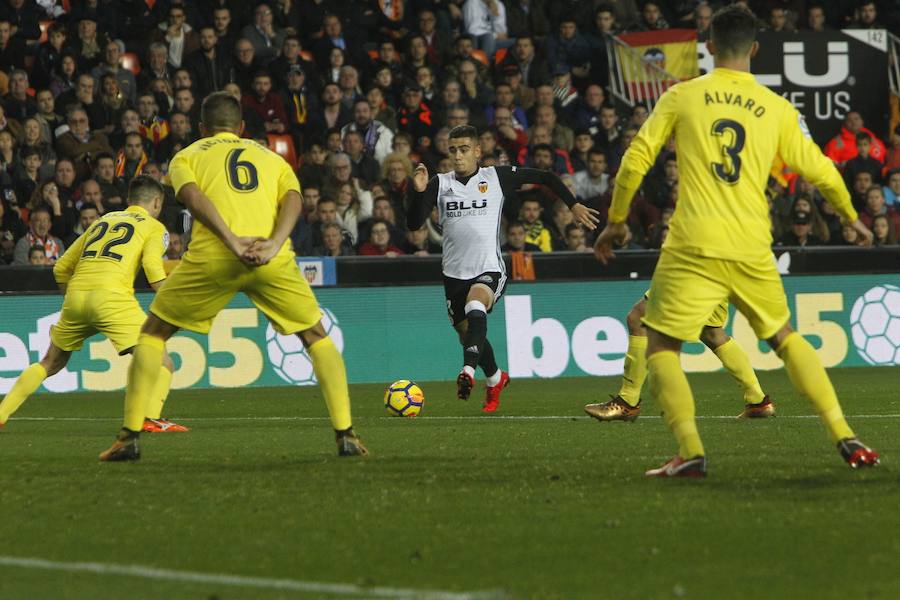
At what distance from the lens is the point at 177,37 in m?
20.4

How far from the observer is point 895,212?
20.6 m

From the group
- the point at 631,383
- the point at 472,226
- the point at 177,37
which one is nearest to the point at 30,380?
the point at 472,226

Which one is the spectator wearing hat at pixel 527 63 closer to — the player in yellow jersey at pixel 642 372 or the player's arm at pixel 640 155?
the player in yellow jersey at pixel 642 372

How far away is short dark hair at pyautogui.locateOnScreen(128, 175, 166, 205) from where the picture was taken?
11.5 meters

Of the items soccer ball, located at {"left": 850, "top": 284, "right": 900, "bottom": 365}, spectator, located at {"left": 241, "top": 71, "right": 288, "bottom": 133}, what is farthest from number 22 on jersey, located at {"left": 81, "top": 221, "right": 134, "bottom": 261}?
soccer ball, located at {"left": 850, "top": 284, "right": 900, "bottom": 365}

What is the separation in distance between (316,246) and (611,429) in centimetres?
857

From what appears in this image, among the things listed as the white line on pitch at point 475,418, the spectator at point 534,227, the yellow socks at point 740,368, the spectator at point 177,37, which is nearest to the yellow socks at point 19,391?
the white line on pitch at point 475,418

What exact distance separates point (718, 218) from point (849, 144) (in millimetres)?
15631

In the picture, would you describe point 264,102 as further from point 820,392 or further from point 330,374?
point 820,392

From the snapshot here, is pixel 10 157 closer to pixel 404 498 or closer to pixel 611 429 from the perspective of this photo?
pixel 611 429

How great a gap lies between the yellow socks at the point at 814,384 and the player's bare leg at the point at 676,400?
53cm

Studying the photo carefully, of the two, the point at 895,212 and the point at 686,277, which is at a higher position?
the point at 686,277

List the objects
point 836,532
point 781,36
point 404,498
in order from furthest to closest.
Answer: point 781,36, point 404,498, point 836,532

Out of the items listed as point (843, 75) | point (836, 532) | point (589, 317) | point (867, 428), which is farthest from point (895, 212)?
point (836, 532)
